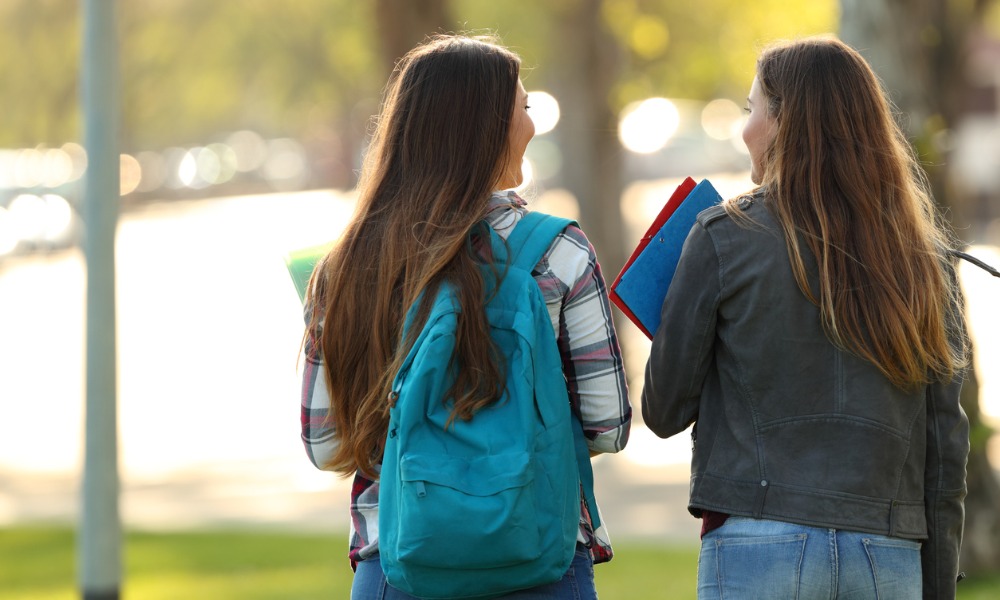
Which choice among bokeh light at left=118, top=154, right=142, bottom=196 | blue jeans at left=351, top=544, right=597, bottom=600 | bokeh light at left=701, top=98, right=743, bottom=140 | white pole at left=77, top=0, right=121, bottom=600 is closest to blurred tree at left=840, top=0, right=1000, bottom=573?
white pole at left=77, top=0, right=121, bottom=600

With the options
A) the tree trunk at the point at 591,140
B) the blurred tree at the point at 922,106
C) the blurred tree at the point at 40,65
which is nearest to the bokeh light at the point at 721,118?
the blurred tree at the point at 40,65

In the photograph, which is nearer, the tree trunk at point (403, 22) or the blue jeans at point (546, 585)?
the blue jeans at point (546, 585)

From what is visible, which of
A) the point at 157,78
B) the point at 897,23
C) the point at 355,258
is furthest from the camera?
the point at 157,78

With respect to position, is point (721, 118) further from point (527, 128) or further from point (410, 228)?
point (410, 228)

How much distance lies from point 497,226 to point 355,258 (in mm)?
281

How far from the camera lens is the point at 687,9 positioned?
19.0m

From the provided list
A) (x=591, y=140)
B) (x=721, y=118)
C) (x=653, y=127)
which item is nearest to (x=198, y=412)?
(x=591, y=140)

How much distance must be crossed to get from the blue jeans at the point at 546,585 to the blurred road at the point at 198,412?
0.71 meters

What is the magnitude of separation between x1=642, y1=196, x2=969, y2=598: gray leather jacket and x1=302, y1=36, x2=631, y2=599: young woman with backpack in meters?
0.18

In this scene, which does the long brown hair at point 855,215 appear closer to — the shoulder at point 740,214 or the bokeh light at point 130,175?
the shoulder at point 740,214

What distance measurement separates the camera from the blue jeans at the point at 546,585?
2473 millimetres

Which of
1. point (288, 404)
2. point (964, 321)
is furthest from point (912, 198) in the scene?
point (288, 404)

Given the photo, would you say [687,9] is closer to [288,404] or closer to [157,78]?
[288,404]

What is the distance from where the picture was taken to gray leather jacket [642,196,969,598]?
250cm
